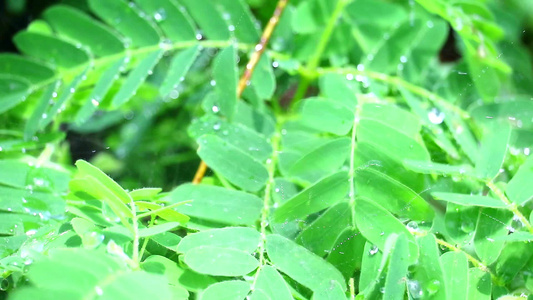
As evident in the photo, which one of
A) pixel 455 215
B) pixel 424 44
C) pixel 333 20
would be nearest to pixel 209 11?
pixel 333 20

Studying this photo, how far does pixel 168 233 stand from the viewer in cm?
60

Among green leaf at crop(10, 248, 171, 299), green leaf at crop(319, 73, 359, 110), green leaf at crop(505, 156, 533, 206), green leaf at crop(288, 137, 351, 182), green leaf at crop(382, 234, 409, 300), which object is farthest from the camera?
green leaf at crop(319, 73, 359, 110)

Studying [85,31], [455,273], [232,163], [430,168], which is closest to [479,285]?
[455,273]

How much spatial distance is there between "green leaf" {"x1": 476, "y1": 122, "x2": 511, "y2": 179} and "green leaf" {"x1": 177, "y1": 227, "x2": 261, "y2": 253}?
31 centimetres

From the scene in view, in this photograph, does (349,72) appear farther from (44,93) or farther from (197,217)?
(44,93)

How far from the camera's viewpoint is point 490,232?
0.61 meters

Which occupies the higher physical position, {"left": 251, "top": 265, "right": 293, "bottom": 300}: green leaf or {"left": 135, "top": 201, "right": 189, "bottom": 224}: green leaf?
{"left": 135, "top": 201, "right": 189, "bottom": 224}: green leaf

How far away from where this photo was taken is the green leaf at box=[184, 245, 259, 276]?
0.54 metres

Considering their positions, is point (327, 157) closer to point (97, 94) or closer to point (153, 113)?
point (97, 94)

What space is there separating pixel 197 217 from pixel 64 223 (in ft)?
0.54

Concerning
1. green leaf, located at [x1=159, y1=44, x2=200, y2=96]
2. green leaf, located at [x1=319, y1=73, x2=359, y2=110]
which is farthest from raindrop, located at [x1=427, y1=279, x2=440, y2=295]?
green leaf, located at [x1=159, y1=44, x2=200, y2=96]

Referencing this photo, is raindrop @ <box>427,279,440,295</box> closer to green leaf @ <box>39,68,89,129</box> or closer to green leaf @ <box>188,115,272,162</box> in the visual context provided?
green leaf @ <box>188,115,272,162</box>

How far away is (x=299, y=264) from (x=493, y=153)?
1.02ft

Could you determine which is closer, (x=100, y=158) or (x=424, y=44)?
(x=424, y=44)
